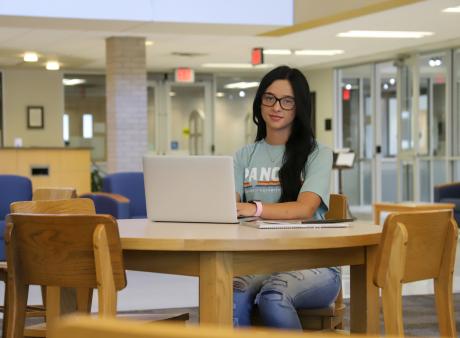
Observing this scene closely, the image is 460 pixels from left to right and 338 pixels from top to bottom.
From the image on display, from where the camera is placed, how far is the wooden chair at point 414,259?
3105 mm

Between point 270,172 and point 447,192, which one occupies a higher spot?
point 270,172

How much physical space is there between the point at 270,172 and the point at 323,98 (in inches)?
615

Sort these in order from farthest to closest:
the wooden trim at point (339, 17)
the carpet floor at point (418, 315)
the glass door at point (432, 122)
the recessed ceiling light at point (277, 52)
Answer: the recessed ceiling light at point (277, 52), the glass door at point (432, 122), the wooden trim at point (339, 17), the carpet floor at point (418, 315)

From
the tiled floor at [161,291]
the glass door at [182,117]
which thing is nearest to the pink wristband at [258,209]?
the tiled floor at [161,291]

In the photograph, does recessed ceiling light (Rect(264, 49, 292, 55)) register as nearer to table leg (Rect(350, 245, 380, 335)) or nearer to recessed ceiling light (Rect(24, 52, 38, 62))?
recessed ceiling light (Rect(24, 52, 38, 62))

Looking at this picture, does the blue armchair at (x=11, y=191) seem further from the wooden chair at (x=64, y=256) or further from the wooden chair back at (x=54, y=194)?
the wooden chair at (x=64, y=256)

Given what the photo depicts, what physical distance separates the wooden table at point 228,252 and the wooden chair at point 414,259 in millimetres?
113

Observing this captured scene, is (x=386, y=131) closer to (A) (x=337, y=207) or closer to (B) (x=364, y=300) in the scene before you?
(A) (x=337, y=207)

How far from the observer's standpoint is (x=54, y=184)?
48.6 feet

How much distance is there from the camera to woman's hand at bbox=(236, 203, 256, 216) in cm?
365

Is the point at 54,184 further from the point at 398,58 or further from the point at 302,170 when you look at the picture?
the point at 302,170

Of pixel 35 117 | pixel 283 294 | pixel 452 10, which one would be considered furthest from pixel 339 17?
pixel 35 117

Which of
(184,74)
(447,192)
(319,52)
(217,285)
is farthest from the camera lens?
(184,74)

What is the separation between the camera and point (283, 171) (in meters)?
3.92
